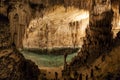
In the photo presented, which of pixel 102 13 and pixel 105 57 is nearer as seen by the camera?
pixel 105 57

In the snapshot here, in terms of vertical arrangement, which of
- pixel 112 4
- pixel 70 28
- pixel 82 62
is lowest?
pixel 82 62

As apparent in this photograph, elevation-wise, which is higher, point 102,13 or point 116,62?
point 102,13

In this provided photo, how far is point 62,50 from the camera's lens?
67.8 feet

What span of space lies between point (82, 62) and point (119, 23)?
3.08 m

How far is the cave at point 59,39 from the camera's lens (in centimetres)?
860

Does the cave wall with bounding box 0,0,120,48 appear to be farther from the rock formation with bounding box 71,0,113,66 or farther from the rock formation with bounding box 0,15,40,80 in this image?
the rock formation with bounding box 0,15,40,80

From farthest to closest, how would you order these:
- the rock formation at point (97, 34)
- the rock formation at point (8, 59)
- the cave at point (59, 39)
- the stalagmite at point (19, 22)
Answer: the stalagmite at point (19, 22), the rock formation at point (97, 34), the cave at point (59, 39), the rock formation at point (8, 59)

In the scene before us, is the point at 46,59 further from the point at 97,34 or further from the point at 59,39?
the point at 97,34

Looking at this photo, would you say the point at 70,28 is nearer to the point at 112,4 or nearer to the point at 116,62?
the point at 112,4

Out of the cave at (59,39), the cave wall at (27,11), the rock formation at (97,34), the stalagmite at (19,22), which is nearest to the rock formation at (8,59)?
the cave at (59,39)

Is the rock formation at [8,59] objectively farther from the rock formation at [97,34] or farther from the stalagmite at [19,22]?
the stalagmite at [19,22]

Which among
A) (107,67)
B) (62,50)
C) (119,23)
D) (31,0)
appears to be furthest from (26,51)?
(107,67)

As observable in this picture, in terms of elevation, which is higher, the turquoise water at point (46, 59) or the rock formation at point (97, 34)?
the rock formation at point (97, 34)

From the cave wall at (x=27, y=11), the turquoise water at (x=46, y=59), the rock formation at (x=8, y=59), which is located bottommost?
the turquoise water at (x=46, y=59)
